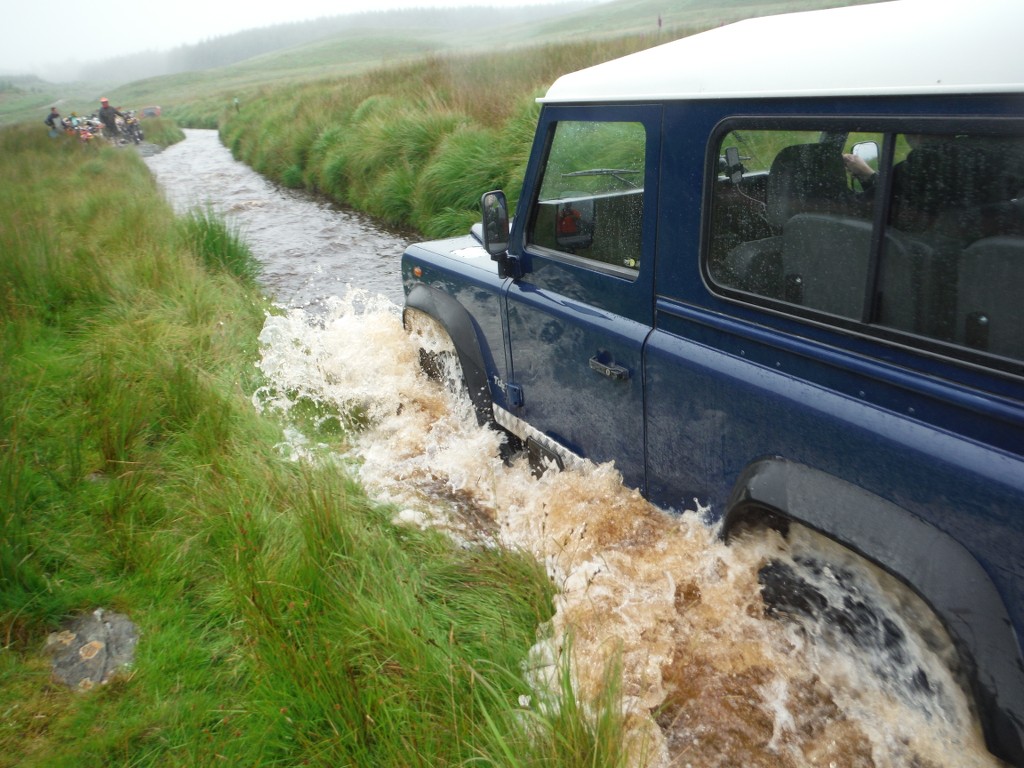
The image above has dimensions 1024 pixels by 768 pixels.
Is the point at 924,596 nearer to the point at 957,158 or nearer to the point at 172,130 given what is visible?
the point at 957,158

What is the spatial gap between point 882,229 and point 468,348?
210cm

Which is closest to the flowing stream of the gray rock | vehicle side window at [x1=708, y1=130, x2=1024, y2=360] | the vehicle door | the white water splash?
the white water splash

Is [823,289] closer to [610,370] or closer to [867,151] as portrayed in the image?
[867,151]

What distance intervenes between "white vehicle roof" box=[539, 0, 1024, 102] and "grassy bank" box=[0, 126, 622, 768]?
1.57 metres

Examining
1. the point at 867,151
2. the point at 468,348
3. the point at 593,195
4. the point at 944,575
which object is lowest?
the point at 468,348

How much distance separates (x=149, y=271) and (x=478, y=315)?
400cm

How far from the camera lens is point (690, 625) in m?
2.46

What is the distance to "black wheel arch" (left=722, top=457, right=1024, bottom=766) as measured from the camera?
1549 millimetres

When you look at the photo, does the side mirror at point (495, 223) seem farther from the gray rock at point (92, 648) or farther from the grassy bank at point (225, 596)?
the gray rock at point (92, 648)

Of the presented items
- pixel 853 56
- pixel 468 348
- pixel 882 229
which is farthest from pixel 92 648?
pixel 853 56

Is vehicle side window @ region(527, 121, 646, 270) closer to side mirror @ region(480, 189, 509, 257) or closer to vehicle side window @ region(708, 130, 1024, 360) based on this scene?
side mirror @ region(480, 189, 509, 257)

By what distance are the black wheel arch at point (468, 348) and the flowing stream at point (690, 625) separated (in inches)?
7.3

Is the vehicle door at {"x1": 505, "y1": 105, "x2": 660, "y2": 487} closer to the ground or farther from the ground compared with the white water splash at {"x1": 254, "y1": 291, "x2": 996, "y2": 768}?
farther from the ground

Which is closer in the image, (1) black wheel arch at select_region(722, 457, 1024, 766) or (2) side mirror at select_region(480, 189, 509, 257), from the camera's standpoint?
(1) black wheel arch at select_region(722, 457, 1024, 766)
